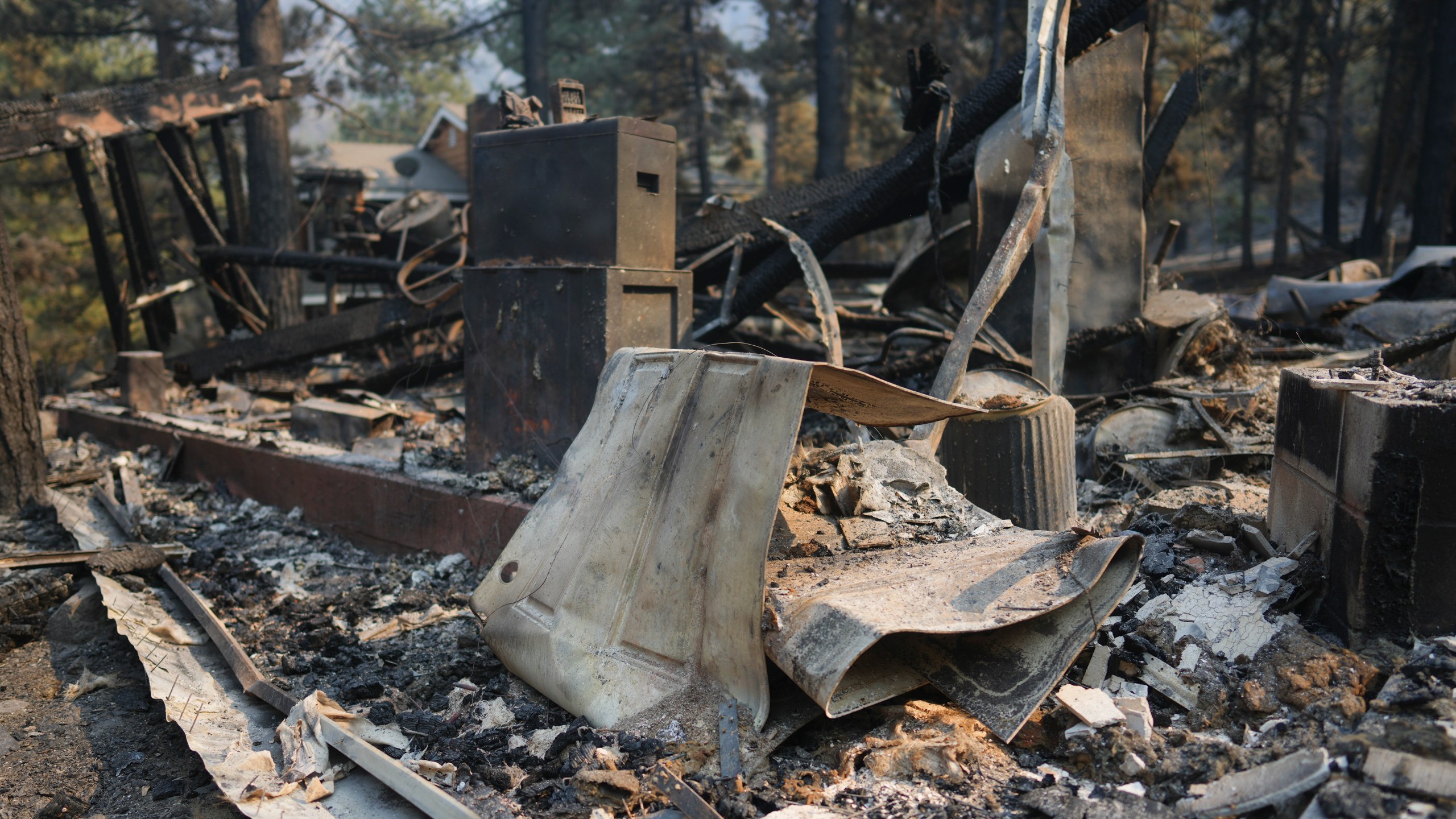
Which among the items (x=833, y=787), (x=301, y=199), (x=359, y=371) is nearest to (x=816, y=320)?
(x=359, y=371)

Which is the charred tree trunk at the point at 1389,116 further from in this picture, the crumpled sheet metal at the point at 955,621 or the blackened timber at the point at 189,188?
the blackened timber at the point at 189,188

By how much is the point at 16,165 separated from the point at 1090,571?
81.4 feet

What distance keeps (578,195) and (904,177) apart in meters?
2.91

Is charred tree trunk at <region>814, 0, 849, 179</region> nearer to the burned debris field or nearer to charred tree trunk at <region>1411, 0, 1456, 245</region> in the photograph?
the burned debris field

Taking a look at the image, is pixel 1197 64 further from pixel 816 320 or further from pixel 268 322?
pixel 268 322

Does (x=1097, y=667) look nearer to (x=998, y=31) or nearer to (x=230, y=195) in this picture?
(x=230, y=195)

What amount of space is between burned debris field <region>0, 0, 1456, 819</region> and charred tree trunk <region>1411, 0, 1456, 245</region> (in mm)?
5396

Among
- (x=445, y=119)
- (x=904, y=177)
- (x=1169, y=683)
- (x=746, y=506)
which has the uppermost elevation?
(x=445, y=119)

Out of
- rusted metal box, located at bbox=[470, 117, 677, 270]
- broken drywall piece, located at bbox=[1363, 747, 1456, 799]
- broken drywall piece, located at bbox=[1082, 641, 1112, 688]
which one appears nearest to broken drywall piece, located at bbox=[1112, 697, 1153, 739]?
broken drywall piece, located at bbox=[1082, 641, 1112, 688]

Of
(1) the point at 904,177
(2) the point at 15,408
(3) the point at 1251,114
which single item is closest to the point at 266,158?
(2) the point at 15,408

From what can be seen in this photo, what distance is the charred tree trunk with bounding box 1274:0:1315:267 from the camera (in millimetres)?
18000

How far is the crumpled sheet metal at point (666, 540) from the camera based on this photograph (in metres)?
2.68

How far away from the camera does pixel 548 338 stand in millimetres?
4957

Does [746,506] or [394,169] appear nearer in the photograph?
[746,506]
